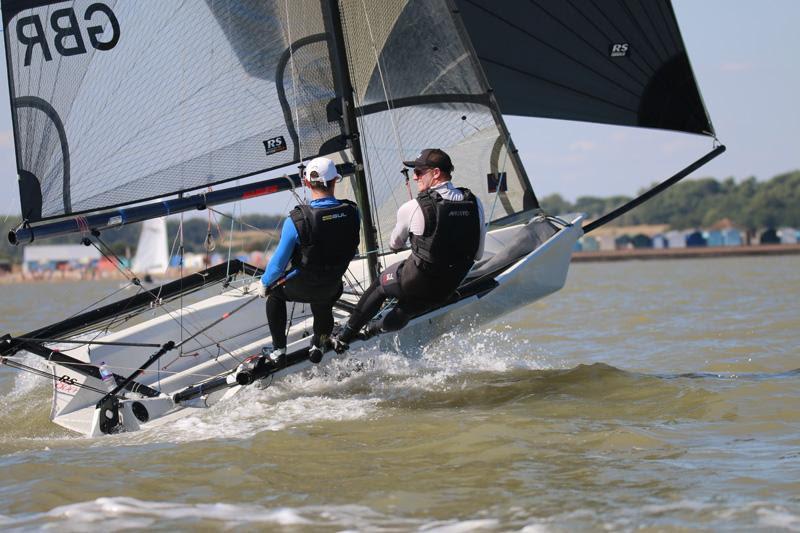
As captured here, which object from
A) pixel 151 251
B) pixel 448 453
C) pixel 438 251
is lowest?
pixel 448 453

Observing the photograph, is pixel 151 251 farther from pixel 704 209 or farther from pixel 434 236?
pixel 704 209

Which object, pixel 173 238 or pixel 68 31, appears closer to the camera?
pixel 68 31

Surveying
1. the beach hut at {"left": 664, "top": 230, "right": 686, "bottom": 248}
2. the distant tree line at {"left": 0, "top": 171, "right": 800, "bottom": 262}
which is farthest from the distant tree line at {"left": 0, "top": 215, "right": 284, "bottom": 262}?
the beach hut at {"left": 664, "top": 230, "right": 686, "bottom": 248}

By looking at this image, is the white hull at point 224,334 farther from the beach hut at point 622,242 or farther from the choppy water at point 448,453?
the beach hut at point 622,242

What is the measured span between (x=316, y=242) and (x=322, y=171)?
1.25 ft

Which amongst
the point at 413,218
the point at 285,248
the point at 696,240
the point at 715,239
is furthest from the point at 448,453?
the point at 715,239

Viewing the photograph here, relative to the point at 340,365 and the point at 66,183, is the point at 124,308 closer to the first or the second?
the point at 66,183

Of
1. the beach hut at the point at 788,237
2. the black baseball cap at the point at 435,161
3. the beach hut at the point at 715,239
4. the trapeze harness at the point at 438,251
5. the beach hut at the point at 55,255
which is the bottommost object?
the beach hut at the point at 788,237

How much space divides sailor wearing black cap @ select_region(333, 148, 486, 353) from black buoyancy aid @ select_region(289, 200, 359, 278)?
25 centimetres

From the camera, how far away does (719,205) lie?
9031cm

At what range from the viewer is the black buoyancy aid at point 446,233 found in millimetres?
5570

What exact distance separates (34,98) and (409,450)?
3.35 metres

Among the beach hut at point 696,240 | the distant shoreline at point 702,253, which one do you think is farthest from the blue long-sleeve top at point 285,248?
the beach hut at point 696,240

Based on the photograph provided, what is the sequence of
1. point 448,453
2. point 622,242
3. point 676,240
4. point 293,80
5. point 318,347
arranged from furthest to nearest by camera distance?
point 622,242 → point 676,240 → point 293,80 → point 318,347 → point 448,453
